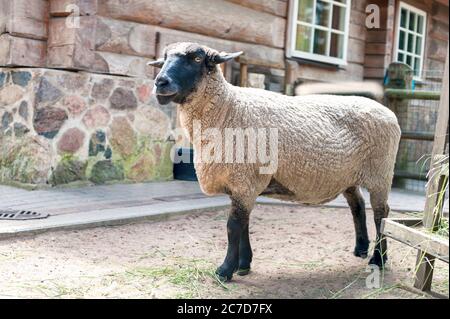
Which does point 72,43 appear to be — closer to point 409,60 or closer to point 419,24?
Answer: point 409,60

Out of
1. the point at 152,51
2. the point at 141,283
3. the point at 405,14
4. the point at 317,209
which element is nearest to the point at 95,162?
the point at 152,51

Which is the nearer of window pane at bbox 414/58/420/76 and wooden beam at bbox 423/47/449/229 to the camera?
wooden beam at bbox 423/47/449/229

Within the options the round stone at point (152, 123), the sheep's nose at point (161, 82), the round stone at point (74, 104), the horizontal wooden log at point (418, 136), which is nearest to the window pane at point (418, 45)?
the horizontal wooden log at point (418, 136)

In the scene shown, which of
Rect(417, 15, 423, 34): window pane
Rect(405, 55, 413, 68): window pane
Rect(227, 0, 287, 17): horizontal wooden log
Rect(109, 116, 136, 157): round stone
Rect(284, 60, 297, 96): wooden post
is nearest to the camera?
Rect(109, 116, 136, 157): round stone

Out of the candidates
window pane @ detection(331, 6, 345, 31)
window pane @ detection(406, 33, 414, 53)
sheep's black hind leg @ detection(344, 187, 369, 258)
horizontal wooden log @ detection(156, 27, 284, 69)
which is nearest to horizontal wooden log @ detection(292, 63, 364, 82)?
horizontal wooden log @ detection(156, 27, 284, 69)

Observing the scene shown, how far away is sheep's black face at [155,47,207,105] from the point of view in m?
3.11

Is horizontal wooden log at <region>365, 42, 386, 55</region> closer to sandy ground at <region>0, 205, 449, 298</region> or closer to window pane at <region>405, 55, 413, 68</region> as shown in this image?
window pane at <region>405, 55, 413, 68</region>

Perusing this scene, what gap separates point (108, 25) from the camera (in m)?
6.00

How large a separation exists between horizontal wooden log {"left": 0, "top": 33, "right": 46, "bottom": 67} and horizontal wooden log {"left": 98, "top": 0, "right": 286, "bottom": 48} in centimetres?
76

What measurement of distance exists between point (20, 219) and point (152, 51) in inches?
109

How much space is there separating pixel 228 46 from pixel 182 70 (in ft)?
13.6

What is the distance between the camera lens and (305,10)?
329 inches

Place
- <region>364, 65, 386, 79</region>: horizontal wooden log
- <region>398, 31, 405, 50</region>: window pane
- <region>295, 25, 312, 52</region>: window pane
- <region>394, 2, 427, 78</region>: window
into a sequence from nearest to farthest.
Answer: <region>295, 25, 312, 52</region>: window pane
<region>364, 65, 386, 79</region>: horizontal wooden log
<region>394, 2, 427, 78</region>: window
<region>398, 31, 405, 50</region>: window pane

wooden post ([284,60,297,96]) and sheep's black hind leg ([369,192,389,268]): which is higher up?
wooden post ([284,60,297,96])
